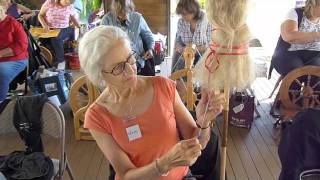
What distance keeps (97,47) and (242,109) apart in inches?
76.8

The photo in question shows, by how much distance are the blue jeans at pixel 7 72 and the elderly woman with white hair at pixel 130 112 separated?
205cm

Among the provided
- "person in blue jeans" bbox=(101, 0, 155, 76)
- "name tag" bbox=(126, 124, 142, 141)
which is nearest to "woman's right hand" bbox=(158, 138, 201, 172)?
"name tag" bbox=(126, 124, 142, 141)

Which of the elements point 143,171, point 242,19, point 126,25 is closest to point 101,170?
point 126,25

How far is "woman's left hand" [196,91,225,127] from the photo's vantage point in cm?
109

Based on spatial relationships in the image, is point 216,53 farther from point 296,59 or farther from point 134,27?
point 134,27

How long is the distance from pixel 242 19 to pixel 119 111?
1.82 feet

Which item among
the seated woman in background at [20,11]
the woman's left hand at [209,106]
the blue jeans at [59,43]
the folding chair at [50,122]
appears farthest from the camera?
the seated woman in background at [20,11]

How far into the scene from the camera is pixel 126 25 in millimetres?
2918

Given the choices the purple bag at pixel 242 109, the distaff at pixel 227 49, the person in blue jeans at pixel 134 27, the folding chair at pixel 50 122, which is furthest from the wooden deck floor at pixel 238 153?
the distaff at pixel 227 49

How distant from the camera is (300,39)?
2.49 m

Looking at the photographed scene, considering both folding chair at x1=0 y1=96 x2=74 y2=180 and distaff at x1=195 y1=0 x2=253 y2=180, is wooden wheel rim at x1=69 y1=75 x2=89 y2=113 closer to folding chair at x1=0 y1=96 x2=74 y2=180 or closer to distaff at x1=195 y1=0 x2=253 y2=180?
folding chair at x1=0 y1=96 x2=74 y2=180

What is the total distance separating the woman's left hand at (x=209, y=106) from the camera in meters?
1.09

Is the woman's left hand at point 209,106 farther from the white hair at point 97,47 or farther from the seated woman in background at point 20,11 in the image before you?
the seated woman in background at point 20,11

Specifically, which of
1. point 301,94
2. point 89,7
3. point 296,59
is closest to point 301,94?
point 301,94
